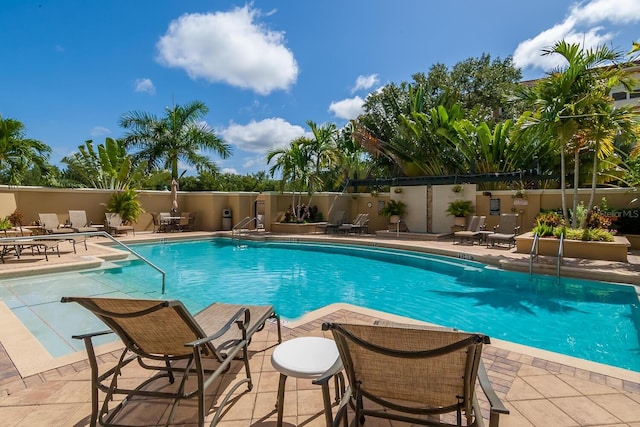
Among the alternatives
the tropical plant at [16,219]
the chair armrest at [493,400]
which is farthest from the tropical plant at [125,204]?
the chair armrest at [493,400]

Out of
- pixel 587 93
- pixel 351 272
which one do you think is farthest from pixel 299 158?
pixel 587 93

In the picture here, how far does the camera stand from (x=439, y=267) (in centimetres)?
1009

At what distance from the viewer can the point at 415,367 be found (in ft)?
5.81

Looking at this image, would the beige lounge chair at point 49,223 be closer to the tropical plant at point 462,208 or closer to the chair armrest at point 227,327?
the chair armrest at point 227,327

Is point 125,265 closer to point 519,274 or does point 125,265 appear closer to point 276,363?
point 276,363

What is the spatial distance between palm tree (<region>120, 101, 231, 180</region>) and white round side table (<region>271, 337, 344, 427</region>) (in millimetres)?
17196

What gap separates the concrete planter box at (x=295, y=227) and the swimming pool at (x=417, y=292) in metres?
4.90

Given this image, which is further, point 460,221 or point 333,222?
point 333,222

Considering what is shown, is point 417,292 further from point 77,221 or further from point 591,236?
point 77,221

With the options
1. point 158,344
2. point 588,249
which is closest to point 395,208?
point 588,249

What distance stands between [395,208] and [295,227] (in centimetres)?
500

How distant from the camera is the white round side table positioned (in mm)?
2139

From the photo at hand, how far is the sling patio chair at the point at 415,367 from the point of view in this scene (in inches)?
65.1

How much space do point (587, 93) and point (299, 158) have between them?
1067 cm
